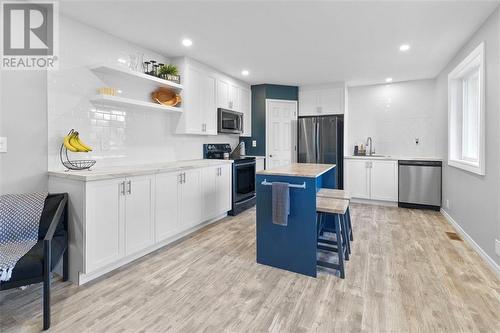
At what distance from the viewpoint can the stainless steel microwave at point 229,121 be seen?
4.61 meters

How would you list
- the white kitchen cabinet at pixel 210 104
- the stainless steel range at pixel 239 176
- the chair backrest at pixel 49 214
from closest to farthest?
the chair backrest at pixel 49 214
the white kitchen cabinet at pixel 210 104
the stainless steel range at pixel 239 176

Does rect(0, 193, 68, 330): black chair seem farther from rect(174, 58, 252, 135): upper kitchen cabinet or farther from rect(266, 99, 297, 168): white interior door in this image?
rect(266, 99, 297, 168): white interior door

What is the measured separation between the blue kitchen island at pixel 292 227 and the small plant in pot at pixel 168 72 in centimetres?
199

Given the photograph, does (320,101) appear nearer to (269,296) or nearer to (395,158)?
(395,158)

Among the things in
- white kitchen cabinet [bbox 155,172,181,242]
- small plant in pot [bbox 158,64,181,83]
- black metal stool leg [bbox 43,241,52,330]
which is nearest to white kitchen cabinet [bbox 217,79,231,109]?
small plant in pot [bbox 158,64,181,83]

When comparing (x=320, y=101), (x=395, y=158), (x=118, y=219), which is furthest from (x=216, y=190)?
(x=395, y=158)

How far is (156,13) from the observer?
8.59ft

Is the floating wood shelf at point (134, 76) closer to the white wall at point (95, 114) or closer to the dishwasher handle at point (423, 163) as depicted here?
the white wall at point (95, 114)

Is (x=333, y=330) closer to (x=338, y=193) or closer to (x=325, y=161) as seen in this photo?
(x=338, y=193)

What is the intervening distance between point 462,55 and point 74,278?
16.1 feet

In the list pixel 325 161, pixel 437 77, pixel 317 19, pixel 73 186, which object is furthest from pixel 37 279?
pixel 437 77

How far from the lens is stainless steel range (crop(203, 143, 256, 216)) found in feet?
14.5

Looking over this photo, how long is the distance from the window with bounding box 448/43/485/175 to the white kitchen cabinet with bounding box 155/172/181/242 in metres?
3.33

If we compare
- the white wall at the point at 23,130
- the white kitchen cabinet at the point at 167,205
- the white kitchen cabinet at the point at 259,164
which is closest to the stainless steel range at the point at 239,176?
the white kitchen cabinet at the point at 259,164
